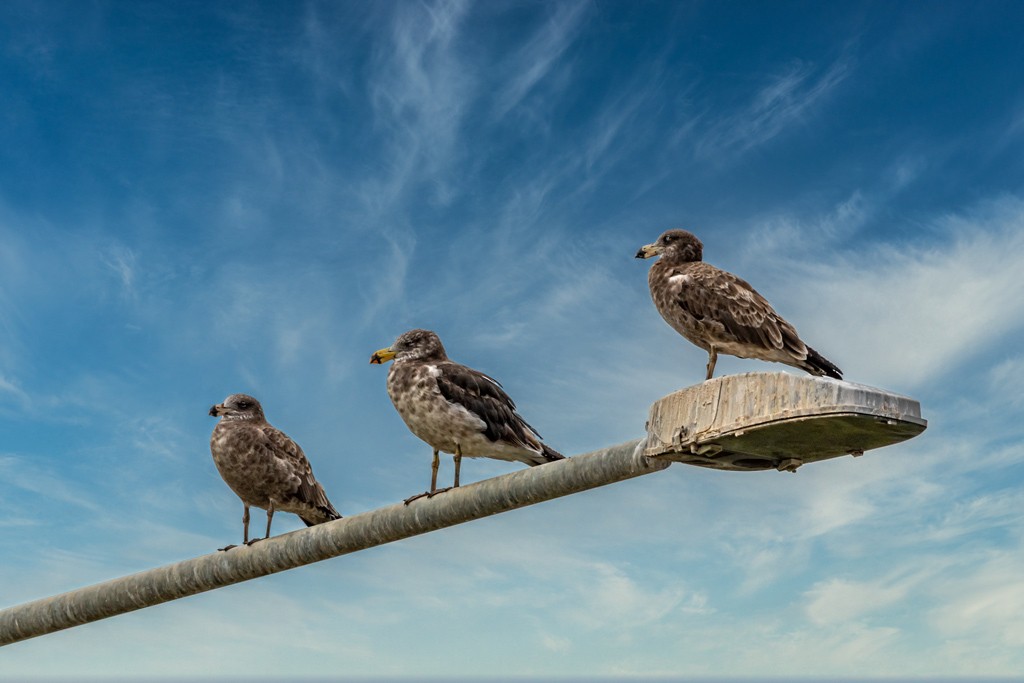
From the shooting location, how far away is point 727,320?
30.9 feet

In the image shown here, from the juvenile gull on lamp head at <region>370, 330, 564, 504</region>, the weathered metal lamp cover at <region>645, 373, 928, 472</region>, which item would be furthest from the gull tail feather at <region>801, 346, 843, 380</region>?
the weathered metal lamp cover at <region>645, 373, 928, 472</region>

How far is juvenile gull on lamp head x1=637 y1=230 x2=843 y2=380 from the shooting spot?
9312mm

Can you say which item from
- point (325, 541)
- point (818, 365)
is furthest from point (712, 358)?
point (325, 541)

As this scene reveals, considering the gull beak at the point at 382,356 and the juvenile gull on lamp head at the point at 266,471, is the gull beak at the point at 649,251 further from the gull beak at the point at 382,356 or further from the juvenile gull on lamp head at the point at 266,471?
the juvenile gull on lamp head at the point at 266,471

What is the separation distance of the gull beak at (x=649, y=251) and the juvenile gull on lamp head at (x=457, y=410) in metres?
2.03

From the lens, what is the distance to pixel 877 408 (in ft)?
17.3

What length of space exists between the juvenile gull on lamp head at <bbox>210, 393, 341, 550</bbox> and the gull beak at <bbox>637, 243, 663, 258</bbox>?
196 inches

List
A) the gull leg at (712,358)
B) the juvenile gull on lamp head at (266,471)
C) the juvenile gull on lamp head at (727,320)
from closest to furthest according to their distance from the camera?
the juvenile gull on lamp head at (727,320) < the gull leg at (712,358) < the juvenile gull on lamp head at (266,471)

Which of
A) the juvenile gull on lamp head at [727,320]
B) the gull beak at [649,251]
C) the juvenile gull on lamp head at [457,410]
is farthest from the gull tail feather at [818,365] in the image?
the juvenile gull on lamp head at [457,410]

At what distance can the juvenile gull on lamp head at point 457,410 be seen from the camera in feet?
33.5

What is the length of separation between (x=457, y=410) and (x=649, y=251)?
266 centimetres

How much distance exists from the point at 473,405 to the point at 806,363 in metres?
3.20

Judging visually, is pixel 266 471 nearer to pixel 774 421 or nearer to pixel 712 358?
pixel 712 358

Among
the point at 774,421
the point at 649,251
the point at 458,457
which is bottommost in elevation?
the point at 774,421
